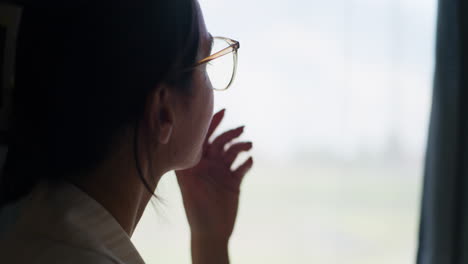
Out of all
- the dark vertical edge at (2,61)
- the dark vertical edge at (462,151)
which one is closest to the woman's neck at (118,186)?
the dark vertical edge at (2,61)

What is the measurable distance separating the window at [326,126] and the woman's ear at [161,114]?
0.80 meters

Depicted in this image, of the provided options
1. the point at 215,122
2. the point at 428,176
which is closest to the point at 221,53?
the point at 215,122

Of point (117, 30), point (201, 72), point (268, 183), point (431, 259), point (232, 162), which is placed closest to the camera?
point (117, 30)

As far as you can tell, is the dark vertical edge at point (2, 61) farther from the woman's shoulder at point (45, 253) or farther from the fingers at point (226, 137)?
the woman's shoulder at point (45, 253)

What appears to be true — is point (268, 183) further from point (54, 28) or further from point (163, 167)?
point (54, 28)

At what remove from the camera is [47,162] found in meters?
0.61

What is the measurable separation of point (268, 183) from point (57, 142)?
3.20 feet

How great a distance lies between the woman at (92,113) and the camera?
21.6 inches

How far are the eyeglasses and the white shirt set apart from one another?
0.29m

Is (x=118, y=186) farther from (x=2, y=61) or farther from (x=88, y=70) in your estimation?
(x=2, y=61)

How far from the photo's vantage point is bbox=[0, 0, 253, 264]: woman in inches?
21.6

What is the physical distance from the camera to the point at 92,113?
57 centimetres

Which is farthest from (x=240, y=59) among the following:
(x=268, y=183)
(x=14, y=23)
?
(x=14, y=23)

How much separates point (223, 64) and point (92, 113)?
30cm
